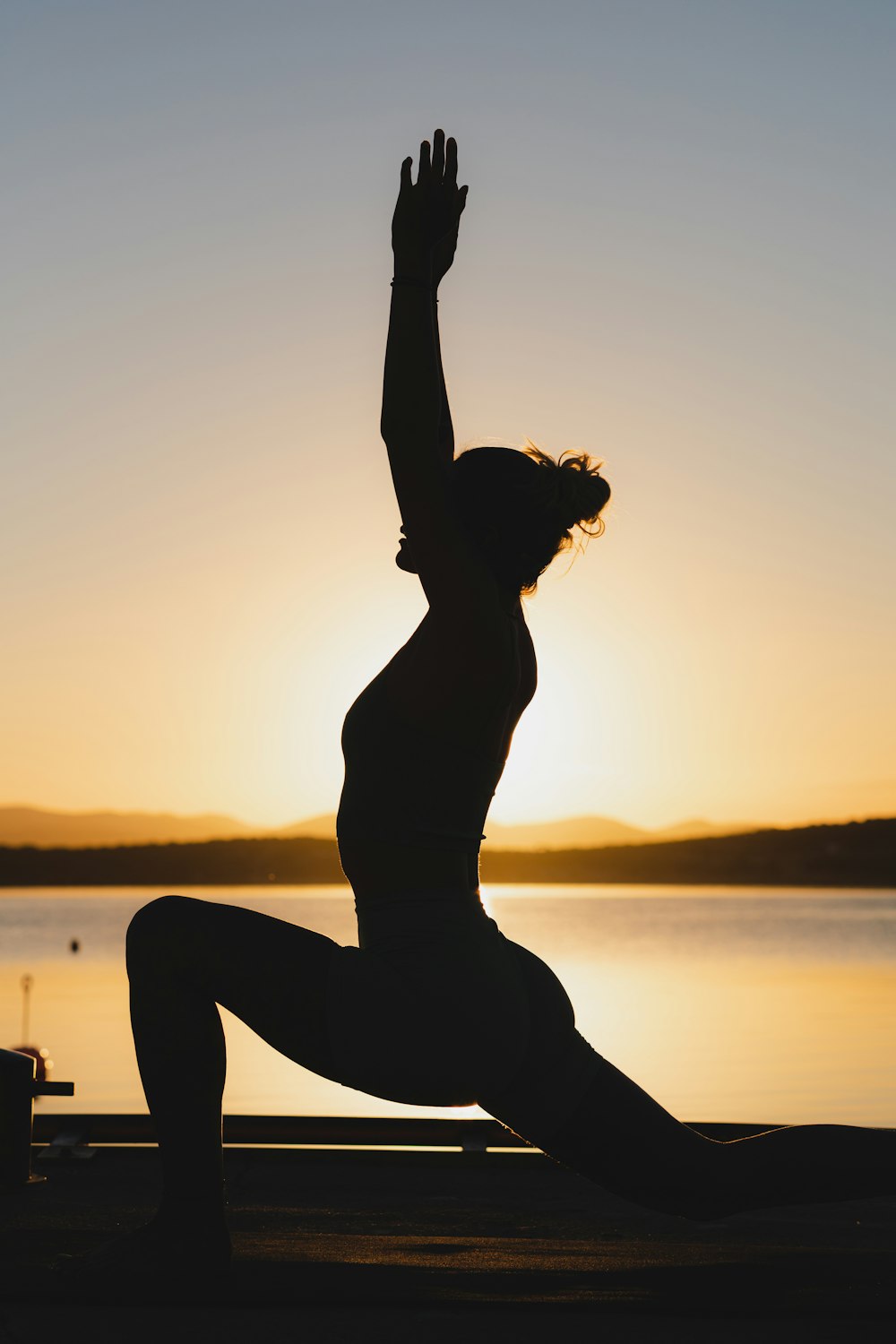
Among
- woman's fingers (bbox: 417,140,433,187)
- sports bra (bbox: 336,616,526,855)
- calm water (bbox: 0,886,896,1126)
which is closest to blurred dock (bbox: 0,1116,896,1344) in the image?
sports bra (bbox: 336,616,526,855)

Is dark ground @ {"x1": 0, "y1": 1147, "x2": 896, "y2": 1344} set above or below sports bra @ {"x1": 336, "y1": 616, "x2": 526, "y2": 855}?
below

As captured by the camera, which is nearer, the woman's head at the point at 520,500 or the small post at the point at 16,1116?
the woman's head at the point at 520,500

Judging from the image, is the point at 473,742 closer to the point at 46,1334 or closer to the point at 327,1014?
the point at 327,1014

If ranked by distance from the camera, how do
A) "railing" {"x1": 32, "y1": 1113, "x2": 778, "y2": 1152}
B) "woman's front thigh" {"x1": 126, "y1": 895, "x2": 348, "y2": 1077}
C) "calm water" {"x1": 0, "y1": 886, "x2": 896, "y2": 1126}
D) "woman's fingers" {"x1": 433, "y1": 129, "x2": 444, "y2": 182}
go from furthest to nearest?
"calm water" {"x1": 0, "y1": 886, "x2": 896, "y2": 1126} → "railing" {"x1": 32, "y1": 1113, "x2": 778, "y2": 1152} → "woman's fingers" {"x1": 433, "y1": 129, "x2": 444, "y2": 182} → "woman's front thigh" {"x1": 126, "y1": 895, "x2": 348, "y2": 1077}

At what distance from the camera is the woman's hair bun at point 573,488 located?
115 inches

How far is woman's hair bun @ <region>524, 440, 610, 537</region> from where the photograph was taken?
291 cm

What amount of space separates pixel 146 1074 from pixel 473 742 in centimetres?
97

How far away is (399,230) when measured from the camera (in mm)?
2992

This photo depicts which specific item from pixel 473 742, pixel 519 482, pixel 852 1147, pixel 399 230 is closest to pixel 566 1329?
pixel 852 1147

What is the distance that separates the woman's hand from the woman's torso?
2.34 feet

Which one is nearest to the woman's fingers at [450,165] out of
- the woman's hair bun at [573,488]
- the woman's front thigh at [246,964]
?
the woman's hair bun at [573,488]

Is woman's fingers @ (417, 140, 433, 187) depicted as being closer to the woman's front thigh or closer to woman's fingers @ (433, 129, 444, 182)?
woman's fingers @ (433, 129, 444, 182)

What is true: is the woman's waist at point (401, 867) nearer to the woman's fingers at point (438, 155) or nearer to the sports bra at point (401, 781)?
the sports bra at point (401, 781)

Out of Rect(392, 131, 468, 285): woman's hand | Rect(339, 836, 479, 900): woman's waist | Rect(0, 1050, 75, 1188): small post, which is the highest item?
Rect(392, 131, 468, 285): woman's hand
